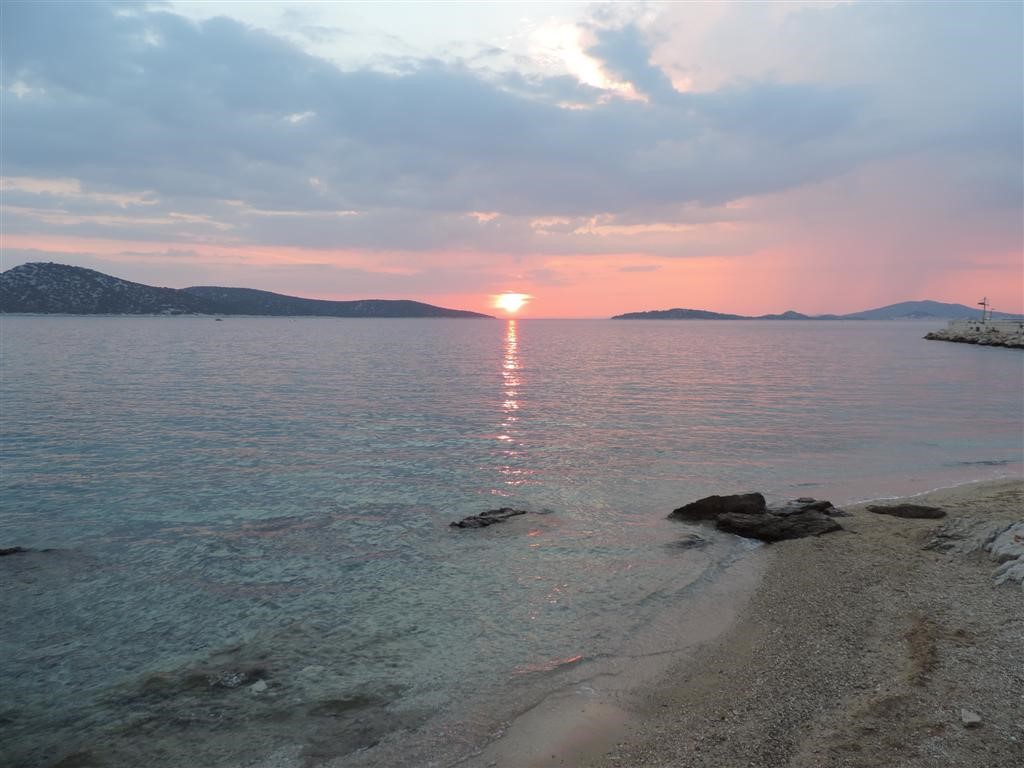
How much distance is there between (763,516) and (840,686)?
812cm

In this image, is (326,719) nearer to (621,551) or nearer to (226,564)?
(226,564)

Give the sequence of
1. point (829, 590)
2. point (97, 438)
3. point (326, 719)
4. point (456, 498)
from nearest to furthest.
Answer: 1. point (326, 719)
2. point (829, 590)
3. point (456, 498)
4. point (97, 438)

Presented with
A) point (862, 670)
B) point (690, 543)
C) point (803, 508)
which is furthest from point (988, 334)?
point (862, 670)

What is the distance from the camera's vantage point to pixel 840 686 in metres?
8.17

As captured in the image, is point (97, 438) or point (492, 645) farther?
point (97, 438)

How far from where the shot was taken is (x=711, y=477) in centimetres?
2194

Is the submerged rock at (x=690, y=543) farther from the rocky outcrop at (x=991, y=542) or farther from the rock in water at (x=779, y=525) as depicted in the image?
the rocky outcrop at (x=991, y=542)

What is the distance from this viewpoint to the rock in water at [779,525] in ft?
Answer: 50.3

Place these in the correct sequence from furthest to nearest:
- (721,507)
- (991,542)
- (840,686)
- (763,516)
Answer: (721,507) → (763,516) → (991,542) → (840,686)

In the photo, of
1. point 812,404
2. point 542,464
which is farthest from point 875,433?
point 542,464

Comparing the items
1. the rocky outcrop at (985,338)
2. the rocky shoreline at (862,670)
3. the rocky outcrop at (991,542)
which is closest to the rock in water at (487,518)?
the rocky shoreline at (862,670)

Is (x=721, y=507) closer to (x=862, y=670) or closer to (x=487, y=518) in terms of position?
(x=487, y=518)

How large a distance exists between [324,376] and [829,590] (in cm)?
5070

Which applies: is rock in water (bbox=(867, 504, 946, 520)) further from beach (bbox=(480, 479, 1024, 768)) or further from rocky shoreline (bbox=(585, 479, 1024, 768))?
beach (bbox=(480, 479, 1024, 768))
